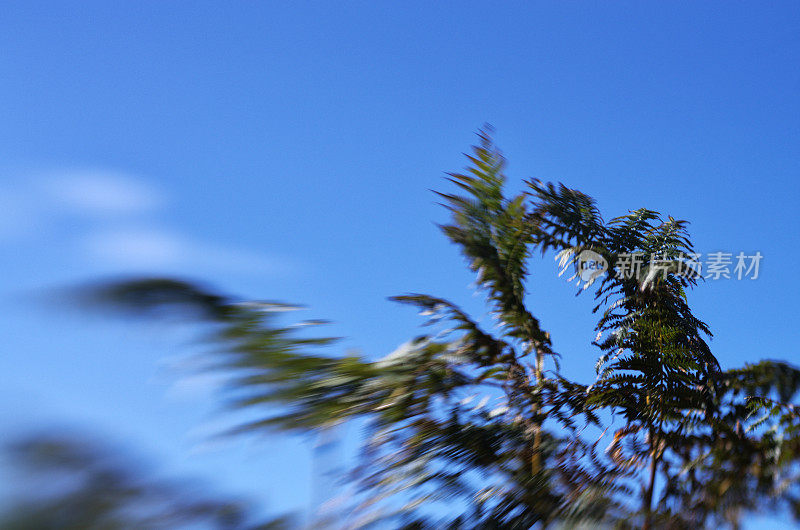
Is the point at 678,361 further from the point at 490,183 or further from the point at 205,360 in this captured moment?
the point at 205,360

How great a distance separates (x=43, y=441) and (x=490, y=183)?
2.15 metres

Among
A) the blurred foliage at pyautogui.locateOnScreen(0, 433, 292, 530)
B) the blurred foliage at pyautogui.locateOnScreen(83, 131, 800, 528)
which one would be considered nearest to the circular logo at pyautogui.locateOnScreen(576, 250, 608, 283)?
the blurred foliage at pyautogui.locateOnScreen(83, 131, 800, 528)

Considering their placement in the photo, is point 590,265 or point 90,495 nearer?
point 90,495

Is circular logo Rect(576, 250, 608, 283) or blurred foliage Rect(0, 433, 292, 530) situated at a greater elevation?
circular logo Rect(576, 250, 608, 283)

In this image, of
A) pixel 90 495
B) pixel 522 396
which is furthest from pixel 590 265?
pixel 90 495

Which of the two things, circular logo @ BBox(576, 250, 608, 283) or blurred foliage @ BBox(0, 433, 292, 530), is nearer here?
blurred foliage @ BBox(0, 433, 292, 530)

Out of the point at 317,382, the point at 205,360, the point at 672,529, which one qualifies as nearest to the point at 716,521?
the point at 672,529

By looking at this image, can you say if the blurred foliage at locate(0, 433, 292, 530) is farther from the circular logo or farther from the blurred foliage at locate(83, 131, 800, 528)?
the circular logo

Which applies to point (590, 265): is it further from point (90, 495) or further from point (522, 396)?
point (90, 495)

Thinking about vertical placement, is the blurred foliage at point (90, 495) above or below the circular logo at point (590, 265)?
below

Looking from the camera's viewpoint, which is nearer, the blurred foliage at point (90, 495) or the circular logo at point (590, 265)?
the blurred foliage at point (90, 495)

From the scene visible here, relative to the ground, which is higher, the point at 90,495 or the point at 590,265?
the point at 590,265

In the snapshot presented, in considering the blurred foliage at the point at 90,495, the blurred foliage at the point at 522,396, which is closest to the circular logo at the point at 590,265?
the blurred foliage at the point at 522,396

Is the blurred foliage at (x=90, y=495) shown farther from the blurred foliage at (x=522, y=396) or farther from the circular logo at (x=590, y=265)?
the circular logo at (x=590, y=265)
